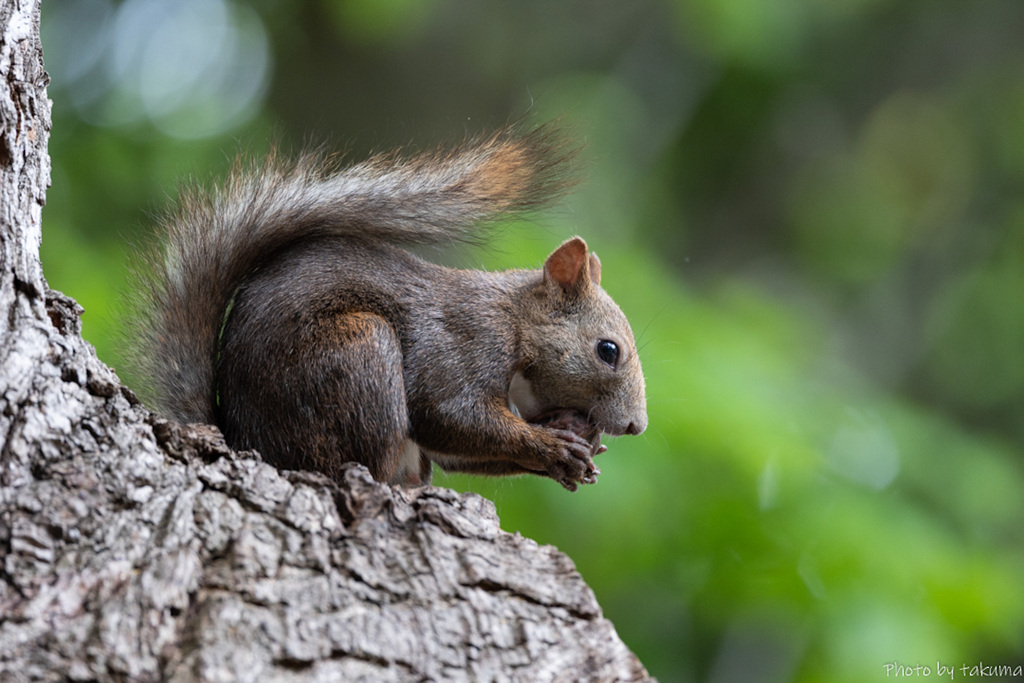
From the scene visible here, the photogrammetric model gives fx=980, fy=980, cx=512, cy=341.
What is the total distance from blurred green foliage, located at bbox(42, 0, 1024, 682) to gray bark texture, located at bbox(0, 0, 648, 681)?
0.72 metres

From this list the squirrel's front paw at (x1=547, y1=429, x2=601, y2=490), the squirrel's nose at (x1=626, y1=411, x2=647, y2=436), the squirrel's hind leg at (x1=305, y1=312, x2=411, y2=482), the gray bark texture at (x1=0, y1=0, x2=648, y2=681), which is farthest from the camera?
the squirrel's nose at (x1=626, y1=411, x2=647, y2=436)

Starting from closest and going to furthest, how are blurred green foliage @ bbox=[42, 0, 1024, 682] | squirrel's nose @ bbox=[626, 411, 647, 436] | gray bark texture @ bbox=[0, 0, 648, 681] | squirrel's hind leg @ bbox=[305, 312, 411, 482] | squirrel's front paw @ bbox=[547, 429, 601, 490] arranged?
gray bark texture @ bbox=[0, 0, 648, 681]
squirrel's hind leg @ bbox=[305, 312, 411, 482]
squirrel's front paw @ bbox=[547, 429, 601, 490]
squirrel's nose @ bbox=[626, 411, 647, 436]
blurred green foliage @ bbox=[42, 0, 1024, 682]

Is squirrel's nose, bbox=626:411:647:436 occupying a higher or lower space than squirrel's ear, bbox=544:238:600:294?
lower

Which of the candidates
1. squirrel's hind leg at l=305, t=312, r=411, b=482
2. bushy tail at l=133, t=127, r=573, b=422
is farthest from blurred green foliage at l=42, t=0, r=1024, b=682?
squirrel's hind leg at l=305, t=312, r=411, b=482

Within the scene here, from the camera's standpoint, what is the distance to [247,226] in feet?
6.49

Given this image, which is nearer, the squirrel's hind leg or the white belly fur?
the squirrel's hind leg

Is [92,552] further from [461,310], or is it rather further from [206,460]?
[461,310]

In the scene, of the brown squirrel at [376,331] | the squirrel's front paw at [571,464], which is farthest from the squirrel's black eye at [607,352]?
the squirrel's front paw at [571,464]

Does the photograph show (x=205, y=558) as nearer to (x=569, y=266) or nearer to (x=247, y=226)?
(x=247, y=226)

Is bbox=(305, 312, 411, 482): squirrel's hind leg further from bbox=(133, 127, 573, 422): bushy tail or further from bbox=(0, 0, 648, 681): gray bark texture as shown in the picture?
bbox=(0, 0, 648, 681): gray bark texture

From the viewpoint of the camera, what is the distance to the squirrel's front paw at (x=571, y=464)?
80.0 inches

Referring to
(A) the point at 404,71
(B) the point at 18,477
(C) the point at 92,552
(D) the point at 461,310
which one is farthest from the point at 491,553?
(A) the point at 404,71

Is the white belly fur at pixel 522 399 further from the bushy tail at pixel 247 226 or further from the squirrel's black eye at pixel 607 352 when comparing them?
the bushy tail at pixel 247 226

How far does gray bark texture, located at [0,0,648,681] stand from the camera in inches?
46.3
